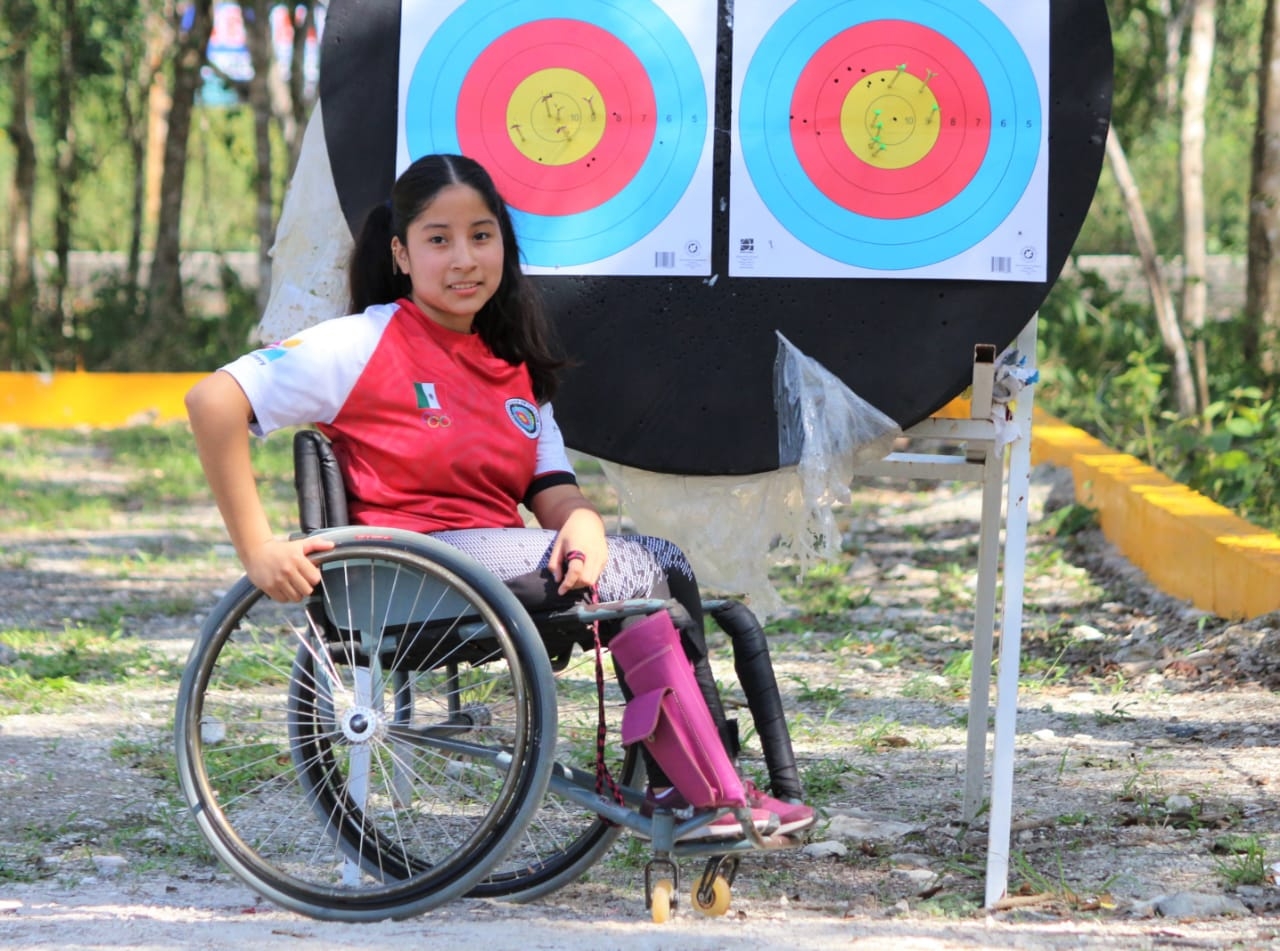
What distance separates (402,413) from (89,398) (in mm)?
6970

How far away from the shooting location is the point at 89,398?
348 inches

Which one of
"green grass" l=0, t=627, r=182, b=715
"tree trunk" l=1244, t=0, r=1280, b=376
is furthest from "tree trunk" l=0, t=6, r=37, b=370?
"tree trunk" l=1244, t=0, r=1280, b=376

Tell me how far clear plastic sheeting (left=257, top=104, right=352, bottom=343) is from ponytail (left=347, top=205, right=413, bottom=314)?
25cm

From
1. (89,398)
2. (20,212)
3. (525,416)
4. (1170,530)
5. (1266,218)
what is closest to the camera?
(525,416)

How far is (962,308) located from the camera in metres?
2.67

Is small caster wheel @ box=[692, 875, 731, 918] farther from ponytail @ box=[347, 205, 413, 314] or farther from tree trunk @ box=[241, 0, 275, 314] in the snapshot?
tree trunk @ box=[241, 0, 275, 314]

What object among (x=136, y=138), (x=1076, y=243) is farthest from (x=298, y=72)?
(x=1076, y=243)

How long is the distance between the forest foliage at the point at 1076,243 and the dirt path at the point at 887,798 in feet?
3.90

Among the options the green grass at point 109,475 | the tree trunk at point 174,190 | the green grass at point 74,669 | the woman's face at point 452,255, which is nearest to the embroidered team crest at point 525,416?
the woman's face at point 452,255

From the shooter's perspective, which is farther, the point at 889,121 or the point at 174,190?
the point at 174,190

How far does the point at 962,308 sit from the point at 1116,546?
112 inches

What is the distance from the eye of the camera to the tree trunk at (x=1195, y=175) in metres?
6.62

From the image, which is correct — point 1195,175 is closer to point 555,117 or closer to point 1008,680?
point 555,117

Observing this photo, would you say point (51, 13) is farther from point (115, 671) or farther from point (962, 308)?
point (962, 308)
